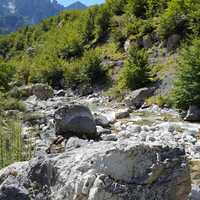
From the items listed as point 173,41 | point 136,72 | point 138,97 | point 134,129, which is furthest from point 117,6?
point 134,129

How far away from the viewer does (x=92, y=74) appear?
34.2m

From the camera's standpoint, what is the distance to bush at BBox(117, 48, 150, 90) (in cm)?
2789

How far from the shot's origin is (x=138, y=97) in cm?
2519

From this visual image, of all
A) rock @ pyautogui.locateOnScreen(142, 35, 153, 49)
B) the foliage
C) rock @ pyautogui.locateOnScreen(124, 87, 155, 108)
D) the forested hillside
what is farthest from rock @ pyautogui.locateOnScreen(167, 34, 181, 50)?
the foliage

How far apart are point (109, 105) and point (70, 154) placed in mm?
21052

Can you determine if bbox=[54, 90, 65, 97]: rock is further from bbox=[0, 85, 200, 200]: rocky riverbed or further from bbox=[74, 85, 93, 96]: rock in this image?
bbox=[0, 85, 200, 200]: rocky riverbed

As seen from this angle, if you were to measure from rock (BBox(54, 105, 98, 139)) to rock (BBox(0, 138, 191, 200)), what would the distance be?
10.2 metres

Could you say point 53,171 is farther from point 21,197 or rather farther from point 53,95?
point 53,95

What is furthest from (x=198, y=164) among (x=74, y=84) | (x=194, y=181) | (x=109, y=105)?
(x=74, y=84)

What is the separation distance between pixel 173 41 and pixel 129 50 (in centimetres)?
287

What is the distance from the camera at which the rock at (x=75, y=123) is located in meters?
16.2

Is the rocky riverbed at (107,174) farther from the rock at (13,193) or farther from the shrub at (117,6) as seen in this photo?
the shrub at (117,6)

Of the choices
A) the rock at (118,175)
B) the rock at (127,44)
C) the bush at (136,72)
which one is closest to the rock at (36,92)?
the bush at (136,72)

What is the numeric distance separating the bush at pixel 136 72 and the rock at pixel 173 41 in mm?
2685
